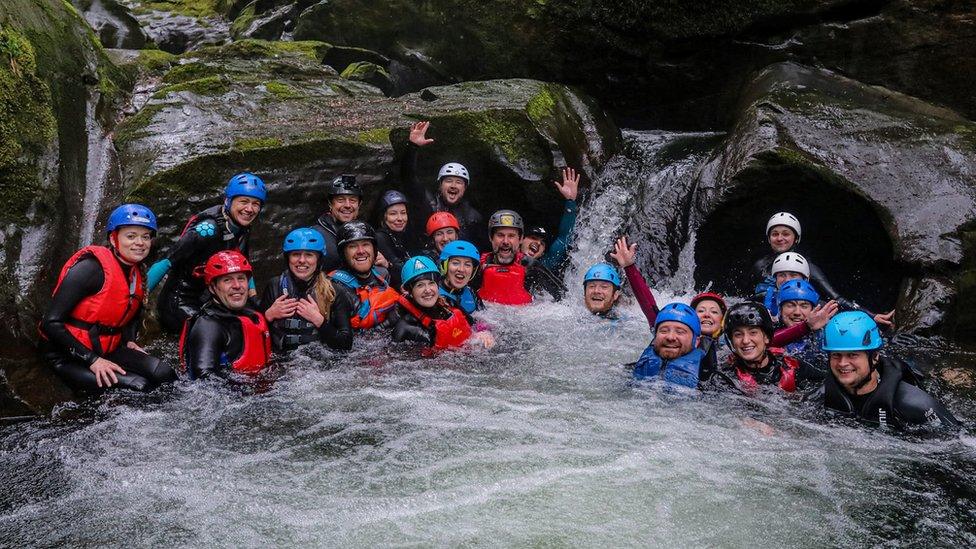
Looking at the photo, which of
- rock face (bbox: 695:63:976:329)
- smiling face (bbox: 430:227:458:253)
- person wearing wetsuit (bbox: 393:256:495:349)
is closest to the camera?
person wearing wetsuit (bbox: 393:256:495:349)

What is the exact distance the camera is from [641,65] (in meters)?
12.5

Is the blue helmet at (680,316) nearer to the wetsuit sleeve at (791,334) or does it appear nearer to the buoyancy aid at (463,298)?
the wetsuit sleeve at (791,334)

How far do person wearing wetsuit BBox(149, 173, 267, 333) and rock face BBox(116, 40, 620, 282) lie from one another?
124 cm

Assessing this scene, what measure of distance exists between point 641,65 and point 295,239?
7621mm

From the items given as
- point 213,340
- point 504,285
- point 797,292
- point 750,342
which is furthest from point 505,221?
point 213,340

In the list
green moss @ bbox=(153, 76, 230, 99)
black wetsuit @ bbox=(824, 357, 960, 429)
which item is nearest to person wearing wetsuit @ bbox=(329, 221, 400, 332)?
green moss @ bbox=(153, 76, 230, 99)

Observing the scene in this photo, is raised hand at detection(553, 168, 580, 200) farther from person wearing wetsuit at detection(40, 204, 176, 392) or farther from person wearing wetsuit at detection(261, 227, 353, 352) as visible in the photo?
→ person wearing wetsuit at detection(40, 204, 176, 392)

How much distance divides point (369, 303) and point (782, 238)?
5.11 metres

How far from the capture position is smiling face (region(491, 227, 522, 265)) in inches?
377

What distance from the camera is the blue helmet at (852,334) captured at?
5.83m

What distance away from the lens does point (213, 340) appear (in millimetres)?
6520

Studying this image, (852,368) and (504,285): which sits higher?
(504,285)

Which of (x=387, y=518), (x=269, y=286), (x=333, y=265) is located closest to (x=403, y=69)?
(x=333, y=265)

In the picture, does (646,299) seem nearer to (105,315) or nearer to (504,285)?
(504,285)
